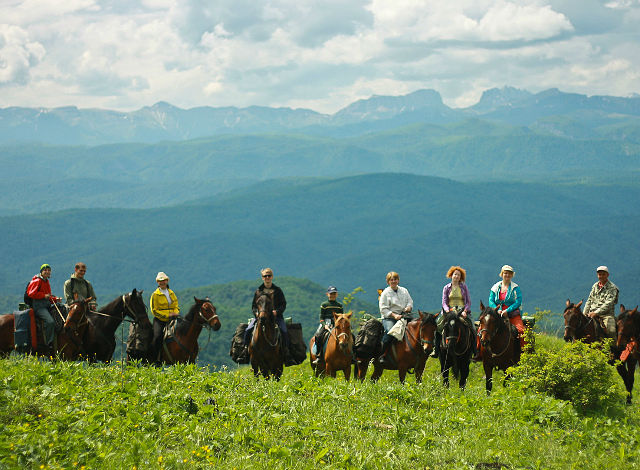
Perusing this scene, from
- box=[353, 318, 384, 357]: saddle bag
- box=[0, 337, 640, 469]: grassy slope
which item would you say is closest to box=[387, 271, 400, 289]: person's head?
box=[353, 318, 384, 357]: saddle bag

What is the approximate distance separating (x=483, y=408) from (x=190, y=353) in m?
8.09

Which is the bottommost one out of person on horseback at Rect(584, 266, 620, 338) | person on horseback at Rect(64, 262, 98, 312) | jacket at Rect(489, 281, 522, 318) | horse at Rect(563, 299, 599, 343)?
horse at Rect(563, 299, 599, 343)

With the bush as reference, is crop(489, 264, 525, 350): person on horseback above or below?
above

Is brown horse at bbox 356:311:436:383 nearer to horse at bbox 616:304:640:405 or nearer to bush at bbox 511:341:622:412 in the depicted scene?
bush at bbox 511:341:622:412

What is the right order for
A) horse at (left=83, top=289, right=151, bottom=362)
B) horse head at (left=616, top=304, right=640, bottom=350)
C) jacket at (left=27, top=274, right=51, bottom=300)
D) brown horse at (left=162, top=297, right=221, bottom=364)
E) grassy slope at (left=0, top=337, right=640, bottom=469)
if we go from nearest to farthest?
1. grassy slope at (left=0, top=337, right=640, bottom=469)
2. jacket at (left=27, top=274, right=51, bottom=300)
3. horse at (left=83, top=289, right=151, bottom=362)
4. brown horse at (left=162, top=297, right=221, bottom=364)
5. horse head at (left=616, top=304, right=640, bottom=350)

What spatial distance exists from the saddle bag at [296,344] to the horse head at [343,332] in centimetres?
115

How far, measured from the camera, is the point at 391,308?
52.7 feet

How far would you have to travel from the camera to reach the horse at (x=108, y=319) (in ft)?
54.6

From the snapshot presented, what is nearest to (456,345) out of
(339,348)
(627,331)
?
(339,348)

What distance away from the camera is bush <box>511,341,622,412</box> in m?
12.7

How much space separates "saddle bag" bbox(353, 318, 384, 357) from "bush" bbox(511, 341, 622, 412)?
4.08 meters

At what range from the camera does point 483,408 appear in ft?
38.9

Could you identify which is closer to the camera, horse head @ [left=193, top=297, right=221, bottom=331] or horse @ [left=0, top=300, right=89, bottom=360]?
horse @ [left=0, top=300, right=89, bottom=360]


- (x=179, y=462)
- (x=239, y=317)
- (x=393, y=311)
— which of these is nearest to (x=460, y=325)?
(x=393, y=311)
